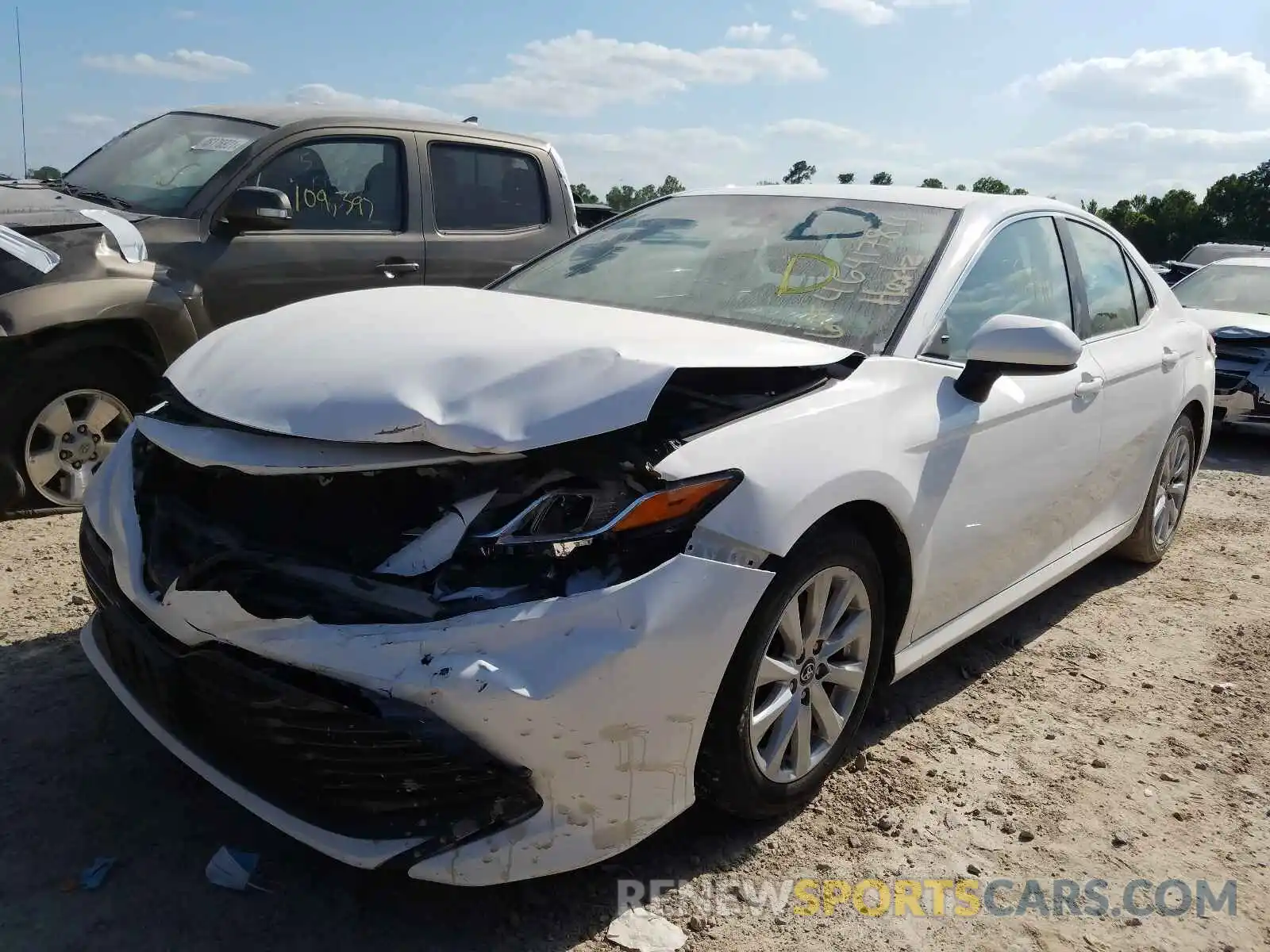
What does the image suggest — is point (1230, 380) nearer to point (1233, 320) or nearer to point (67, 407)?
point (1233, 320)

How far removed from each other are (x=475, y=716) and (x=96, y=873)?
1.01 m

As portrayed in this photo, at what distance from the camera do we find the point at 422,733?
6.60 feet

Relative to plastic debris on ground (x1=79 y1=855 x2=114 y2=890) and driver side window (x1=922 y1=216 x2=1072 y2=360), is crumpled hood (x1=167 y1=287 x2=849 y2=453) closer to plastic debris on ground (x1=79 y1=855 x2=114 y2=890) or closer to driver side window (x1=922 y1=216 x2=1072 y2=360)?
driver side window (x1=922 y1=216 x2=1072 y2=360)

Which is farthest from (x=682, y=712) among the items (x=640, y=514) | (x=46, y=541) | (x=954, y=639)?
(x=46, y=541)

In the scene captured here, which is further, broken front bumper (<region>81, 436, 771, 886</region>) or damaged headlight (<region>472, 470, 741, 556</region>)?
damaged headlight (<region>472, 470, 741, 556</region>)

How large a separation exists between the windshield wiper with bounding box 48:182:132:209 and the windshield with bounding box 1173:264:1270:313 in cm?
821

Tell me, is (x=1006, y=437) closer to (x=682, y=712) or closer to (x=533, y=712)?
(x=682, y=712)

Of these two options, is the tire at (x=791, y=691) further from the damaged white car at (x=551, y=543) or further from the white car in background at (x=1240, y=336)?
the white car in background at (x=1240, y=336)

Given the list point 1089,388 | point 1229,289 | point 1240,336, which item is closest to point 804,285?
point 1089,388

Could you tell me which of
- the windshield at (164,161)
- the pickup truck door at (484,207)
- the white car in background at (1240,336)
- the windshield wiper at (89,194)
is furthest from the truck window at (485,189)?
the white car in background at (1240,336)

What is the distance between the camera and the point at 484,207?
586 cm

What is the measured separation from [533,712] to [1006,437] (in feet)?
6.02

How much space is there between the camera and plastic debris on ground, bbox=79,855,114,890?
229 centimetres

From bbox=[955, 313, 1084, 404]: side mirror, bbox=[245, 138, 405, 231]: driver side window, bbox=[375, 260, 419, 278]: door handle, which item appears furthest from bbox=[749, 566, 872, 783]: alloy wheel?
bbox=[245, 138, 405, 231]: driver side window
